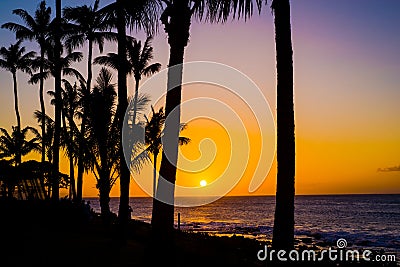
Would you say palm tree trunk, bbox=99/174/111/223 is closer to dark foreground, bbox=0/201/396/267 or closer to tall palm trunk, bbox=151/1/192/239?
dark foreground, bbox=0/201/396/267

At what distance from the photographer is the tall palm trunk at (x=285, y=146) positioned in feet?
30.0

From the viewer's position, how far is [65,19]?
98.9 feet

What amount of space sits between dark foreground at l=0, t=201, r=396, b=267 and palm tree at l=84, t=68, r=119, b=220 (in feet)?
7.31

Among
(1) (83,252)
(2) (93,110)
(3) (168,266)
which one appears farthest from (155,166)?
(3) (168,266)

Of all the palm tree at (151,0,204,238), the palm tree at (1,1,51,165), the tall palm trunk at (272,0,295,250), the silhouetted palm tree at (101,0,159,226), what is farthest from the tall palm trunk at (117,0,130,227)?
the palm tree at (1,1,51,165)

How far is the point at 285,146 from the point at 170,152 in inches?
134

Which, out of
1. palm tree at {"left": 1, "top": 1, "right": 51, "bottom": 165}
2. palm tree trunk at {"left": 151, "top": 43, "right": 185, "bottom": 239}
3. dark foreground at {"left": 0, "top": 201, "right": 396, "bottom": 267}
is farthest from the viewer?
palm tree at {"left": 1, "top": 1, "right": 51, "bottom": 165}

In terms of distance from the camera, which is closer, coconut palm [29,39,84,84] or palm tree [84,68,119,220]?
palm tree [84,68,119,220]

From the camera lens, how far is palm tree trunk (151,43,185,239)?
1134 centimetres

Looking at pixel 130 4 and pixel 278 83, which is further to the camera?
pixel 130 4

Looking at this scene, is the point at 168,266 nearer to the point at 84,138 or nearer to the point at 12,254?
the point at 12,254

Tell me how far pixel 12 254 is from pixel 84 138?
543 inches

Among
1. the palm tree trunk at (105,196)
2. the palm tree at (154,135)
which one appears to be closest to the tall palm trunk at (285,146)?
the palm tree trunk at (105,196)

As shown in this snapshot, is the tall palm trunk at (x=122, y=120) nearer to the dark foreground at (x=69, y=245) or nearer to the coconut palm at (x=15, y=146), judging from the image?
the dark foreground at (x=69, y=245)
